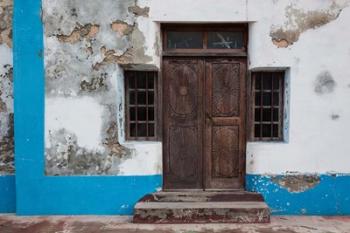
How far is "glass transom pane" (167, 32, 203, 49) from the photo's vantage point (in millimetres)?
5535

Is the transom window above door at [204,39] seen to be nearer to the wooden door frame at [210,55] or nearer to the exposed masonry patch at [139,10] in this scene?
the wooden door frame at [210,55]

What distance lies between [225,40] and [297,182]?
2180mm

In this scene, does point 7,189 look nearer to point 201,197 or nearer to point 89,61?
point 89,61

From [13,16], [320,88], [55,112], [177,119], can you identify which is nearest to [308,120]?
[320,88]

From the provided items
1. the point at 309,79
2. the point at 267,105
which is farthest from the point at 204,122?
the point at 309,79

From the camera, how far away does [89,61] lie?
5.34 metres

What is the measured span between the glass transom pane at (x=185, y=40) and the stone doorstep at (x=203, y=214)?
2198 millimetres

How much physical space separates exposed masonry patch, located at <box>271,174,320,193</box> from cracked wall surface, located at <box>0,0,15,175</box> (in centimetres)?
371

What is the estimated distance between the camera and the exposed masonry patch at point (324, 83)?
17.4ft

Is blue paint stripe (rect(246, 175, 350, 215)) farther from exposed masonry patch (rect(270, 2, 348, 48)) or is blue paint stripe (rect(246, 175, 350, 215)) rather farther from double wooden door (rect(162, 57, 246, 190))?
exposed masonry patch (rect(270, 2, 348, 48))

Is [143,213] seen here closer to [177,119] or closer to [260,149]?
[177,119]

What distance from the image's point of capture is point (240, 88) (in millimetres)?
5520

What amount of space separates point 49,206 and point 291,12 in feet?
13.6

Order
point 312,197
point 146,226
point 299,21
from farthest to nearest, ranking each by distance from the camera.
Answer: point 312,197 < point 299,21 < point 146,226
